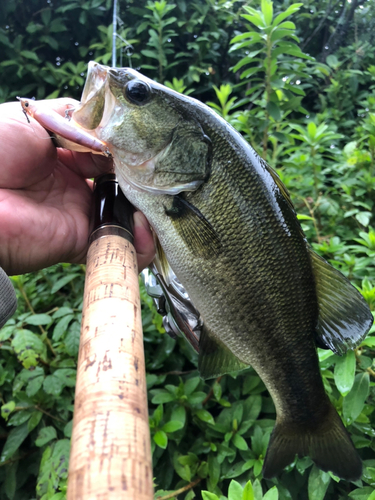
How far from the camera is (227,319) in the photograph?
0.88 meters

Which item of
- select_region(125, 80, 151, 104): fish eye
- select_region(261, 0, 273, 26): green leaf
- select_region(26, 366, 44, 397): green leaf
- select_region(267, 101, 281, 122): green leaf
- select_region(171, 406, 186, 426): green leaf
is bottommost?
select_region(26, 366, 44, 397): green leaf

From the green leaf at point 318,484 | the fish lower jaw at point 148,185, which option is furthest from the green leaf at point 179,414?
the fish lower jaw at point 148,185

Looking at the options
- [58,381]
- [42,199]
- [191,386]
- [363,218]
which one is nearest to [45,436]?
[58,381]

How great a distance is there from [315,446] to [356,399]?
0.17 metres

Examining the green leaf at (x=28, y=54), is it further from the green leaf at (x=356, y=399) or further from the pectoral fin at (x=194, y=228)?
the green leaf at (x=356, y=399)

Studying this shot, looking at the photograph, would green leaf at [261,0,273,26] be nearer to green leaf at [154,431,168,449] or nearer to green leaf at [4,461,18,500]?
green leaf at [154,431,168,449]

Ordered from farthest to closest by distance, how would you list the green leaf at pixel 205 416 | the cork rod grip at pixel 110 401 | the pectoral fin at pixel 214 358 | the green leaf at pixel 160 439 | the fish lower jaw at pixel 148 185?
the green leaf at pixel 205 416
the green leaf at pixel 160 439
the pectoral fin at pixel 214 358
the fish lower jaw at pixel 148 185
the cork rod grip at pixel 110 401

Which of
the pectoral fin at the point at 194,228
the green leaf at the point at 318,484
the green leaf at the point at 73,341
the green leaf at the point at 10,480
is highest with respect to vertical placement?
the pectoral fin at the point at 194,228

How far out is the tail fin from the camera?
894mm

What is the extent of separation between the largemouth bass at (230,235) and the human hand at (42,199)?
139 millimetres

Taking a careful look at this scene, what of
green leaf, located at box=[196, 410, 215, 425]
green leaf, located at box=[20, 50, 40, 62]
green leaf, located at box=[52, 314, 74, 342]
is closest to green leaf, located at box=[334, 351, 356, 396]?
green leaf, located at box=[196, 410, 215, 425]

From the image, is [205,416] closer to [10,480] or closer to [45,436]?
[45,436]

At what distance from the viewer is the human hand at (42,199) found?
2.89 ft

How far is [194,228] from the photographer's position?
2.73 feet
